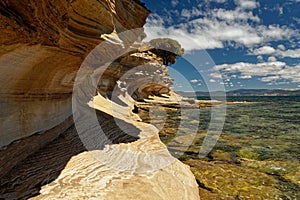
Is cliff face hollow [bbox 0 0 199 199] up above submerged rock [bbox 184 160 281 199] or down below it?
above

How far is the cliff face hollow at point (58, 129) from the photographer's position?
380cm

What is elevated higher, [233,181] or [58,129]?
[58,129]

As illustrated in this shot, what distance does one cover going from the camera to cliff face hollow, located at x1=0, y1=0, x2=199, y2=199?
3797 millimetres

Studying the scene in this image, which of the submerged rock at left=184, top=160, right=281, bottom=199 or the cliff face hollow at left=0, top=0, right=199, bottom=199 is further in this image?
the submerged rock at left=184, top=160, right=281, bottom=199

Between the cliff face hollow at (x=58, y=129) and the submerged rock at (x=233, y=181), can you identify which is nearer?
the cliff face hollow at (x=58, y=129)

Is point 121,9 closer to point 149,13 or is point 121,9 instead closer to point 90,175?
point 149,13

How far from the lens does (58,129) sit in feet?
23.1

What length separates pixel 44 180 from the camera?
170 inches

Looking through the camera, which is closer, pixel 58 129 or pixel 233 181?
pixel 233 181

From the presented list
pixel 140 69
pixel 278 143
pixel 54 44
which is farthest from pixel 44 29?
pixel 140 69

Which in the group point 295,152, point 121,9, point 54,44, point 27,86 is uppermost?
point 121,9

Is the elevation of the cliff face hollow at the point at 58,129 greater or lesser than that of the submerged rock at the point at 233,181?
greater

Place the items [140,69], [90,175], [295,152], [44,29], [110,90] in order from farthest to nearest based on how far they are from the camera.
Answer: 1. [140,69]
2. [110,90]
3. [295,152]
4. [90,175]
5. [44,29]

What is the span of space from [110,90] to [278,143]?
12249 mm
